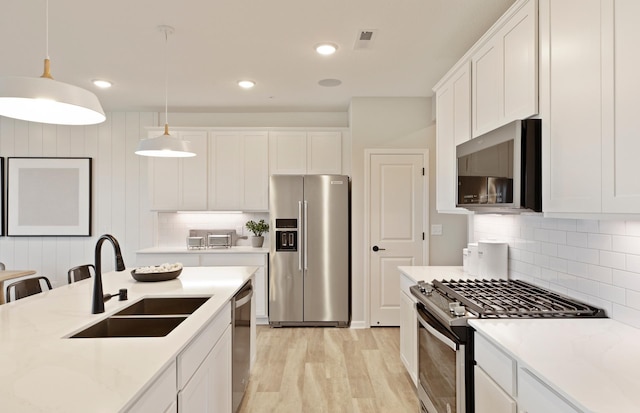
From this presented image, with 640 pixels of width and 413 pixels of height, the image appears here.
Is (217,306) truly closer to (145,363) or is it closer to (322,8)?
(145,363)

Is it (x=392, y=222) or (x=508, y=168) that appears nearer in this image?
(x=508, y=168)

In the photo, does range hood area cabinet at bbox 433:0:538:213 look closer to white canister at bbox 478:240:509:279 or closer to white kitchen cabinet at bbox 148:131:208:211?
white canister at bbox 478:240:509:279

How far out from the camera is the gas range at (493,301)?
1.77m

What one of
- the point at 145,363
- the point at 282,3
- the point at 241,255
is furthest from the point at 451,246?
the point at 145,363

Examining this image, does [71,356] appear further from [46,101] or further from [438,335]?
[438,335]

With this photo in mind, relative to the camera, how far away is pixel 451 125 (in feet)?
9.53

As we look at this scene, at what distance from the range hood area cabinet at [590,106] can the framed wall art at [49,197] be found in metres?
5.18

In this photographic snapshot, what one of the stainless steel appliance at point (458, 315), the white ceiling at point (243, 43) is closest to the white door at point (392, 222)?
the white ceiling at point (243, 43)

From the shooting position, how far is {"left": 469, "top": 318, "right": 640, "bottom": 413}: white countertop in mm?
1052

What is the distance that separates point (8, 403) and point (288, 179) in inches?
144

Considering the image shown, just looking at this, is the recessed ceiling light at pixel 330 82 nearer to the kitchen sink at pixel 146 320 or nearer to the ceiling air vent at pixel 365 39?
the ceiling air vent at pixel 365 39

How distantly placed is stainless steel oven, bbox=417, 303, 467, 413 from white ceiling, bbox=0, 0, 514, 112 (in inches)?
77.7

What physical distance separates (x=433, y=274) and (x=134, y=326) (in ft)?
6.75

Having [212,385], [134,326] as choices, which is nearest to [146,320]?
[134,326]
